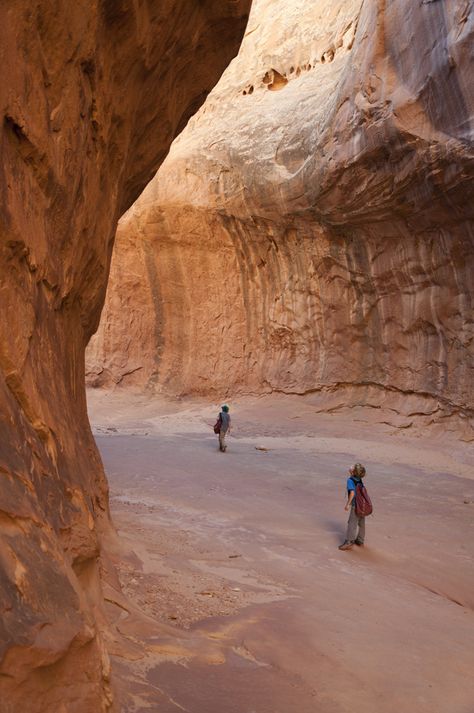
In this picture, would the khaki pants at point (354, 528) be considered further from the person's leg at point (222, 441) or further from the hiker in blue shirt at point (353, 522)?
the person's leg at point (222, 441)

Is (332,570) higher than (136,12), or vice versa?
(136,12)

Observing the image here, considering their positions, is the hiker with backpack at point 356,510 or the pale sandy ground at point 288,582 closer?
the pale sandy ground at point 288,582

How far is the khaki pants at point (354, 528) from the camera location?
7.81 metres

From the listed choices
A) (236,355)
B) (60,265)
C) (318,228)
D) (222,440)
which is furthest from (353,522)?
(236,355)

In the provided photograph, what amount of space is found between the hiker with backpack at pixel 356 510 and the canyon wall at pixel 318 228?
8407mm

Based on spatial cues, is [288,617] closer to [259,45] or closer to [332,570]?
[332,570]

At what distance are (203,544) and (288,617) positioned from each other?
229cm

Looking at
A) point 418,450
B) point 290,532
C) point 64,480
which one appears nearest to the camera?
point 64,480

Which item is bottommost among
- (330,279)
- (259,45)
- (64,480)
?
(64,480)

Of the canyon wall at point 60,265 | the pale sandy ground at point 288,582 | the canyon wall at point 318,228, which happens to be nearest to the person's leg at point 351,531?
the pale sandy ground at point 288,582

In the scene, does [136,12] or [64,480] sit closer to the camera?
[64,480]

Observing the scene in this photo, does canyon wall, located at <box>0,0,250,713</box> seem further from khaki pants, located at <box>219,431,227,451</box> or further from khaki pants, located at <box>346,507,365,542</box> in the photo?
khaki pants, located at <box>219,431,227,451</box>

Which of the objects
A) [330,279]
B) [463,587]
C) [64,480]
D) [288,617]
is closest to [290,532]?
[463,587]

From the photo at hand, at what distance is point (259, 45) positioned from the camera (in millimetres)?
22969
